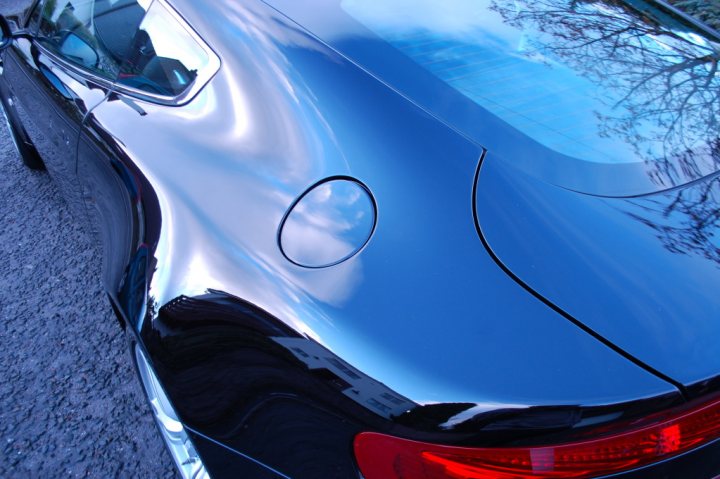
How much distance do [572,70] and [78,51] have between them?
5.49 feet

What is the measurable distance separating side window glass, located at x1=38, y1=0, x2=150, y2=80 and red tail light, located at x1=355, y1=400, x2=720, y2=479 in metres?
1.51

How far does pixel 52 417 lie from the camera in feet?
7.27

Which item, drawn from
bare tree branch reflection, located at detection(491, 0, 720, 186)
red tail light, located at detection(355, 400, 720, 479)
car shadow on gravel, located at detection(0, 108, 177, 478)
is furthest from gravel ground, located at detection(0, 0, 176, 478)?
bare tree branch reflection, located at detection(491, 0, 720, 186)

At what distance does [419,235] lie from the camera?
113 cm

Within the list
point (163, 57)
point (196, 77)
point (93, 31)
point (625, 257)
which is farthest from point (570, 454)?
point (93, 31)

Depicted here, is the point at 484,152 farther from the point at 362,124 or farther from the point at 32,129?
the point at 32,129

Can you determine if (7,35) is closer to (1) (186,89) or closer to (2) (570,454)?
(1) (186,89)

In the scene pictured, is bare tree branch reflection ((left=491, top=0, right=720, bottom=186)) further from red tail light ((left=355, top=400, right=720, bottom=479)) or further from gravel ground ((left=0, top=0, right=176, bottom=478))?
gravel ground ((left=0, top=0, right=176, bottom=478))

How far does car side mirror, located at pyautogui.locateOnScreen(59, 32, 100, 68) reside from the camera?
1991 mm

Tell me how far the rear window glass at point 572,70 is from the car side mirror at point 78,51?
1004 millimetres

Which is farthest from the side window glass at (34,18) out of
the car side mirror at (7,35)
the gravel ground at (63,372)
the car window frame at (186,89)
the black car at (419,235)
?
the gravel ground at (63,372)

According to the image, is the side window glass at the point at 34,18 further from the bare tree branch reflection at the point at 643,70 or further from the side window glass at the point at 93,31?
the bare tree branch reflection at the point at 643,70

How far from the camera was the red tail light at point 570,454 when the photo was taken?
3.09ft

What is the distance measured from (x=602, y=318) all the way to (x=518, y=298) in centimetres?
14
